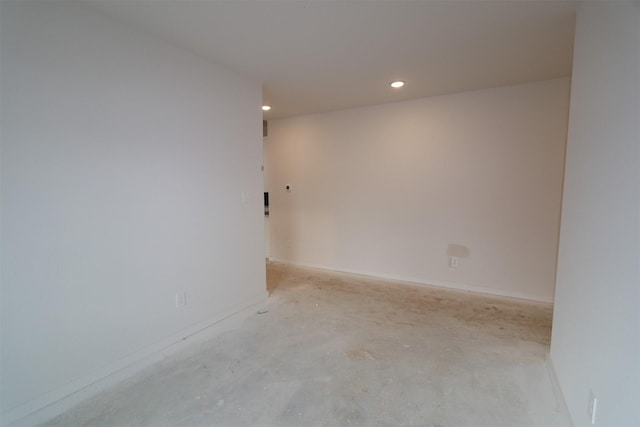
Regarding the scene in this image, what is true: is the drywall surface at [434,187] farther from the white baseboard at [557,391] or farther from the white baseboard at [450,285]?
the white baseboard at [557,391]

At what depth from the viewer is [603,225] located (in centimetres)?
133

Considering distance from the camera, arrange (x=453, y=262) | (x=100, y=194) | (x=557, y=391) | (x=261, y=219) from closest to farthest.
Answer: (x=557, y=391) < (x=100, y=194) < (x=261, y=219) < (x=453, y=262)

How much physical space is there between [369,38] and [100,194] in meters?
2.16

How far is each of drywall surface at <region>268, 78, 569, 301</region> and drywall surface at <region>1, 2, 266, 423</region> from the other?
2005mm

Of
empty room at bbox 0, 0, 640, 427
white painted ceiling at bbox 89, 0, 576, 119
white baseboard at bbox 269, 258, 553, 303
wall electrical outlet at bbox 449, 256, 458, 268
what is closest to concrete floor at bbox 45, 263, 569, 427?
empty room at bbox 0, 0, 640, 427

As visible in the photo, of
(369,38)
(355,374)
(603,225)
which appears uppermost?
(369,38)

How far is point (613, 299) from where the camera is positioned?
3.88 feet

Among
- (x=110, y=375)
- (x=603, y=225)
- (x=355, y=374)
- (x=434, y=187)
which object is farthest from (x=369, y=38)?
(x=110, y=375)

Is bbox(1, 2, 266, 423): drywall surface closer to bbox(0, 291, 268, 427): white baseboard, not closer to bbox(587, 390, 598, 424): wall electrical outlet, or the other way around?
bbox(0, 291, 268, 427): white baseboard

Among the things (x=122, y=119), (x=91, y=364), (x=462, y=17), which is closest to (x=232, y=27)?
(x=122, y=119)

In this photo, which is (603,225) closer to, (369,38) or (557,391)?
(557,391)

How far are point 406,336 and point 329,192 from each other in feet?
8.22

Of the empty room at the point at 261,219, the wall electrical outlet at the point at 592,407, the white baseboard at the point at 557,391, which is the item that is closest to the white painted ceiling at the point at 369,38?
the empty room at the point at 261,219

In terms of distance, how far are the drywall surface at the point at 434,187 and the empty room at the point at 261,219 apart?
0.03 meters
